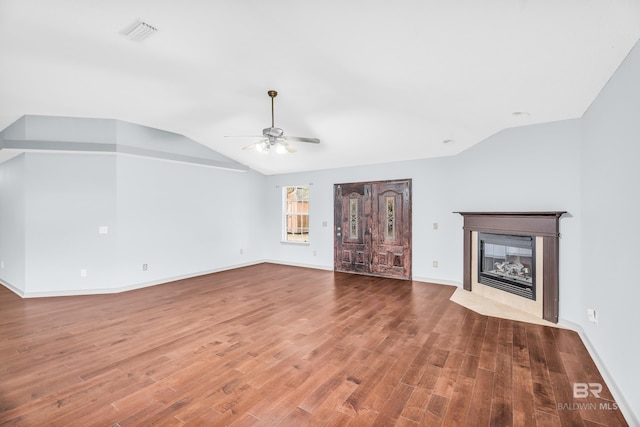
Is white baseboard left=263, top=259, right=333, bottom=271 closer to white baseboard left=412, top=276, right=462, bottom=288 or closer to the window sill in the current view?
the window sill

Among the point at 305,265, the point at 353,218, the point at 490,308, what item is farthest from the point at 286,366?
the point at 305,265

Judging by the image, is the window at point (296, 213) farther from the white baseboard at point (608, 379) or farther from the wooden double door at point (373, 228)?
the white baseboard at point (608, 379)

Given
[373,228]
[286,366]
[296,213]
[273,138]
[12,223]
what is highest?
[273,138]

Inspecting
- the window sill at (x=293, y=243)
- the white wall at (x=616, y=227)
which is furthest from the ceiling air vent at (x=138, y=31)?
the window sill at (x=293, y=243)

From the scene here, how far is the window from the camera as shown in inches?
296

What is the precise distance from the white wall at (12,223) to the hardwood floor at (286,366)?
787 mm

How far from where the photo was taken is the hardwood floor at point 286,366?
1975mm

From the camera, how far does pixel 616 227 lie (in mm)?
2299

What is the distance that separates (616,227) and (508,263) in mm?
2156

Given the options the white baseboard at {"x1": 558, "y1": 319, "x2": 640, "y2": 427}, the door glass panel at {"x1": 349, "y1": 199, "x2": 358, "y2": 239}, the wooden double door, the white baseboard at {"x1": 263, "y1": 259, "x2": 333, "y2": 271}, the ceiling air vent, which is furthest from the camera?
the white baseboard at {"x1": 263, "y1": 259, "x2": 333, "y2": 271}

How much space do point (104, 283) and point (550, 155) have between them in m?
7.17

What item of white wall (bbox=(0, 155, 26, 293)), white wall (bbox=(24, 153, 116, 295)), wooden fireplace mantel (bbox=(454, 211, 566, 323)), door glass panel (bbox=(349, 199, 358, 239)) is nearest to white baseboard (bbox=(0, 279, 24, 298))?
white wall (bbox=(0, 155, 26, 293))

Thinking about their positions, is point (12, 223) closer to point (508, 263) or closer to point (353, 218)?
point (353, 218)

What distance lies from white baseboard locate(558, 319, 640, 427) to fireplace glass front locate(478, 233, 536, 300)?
0.58 metres
